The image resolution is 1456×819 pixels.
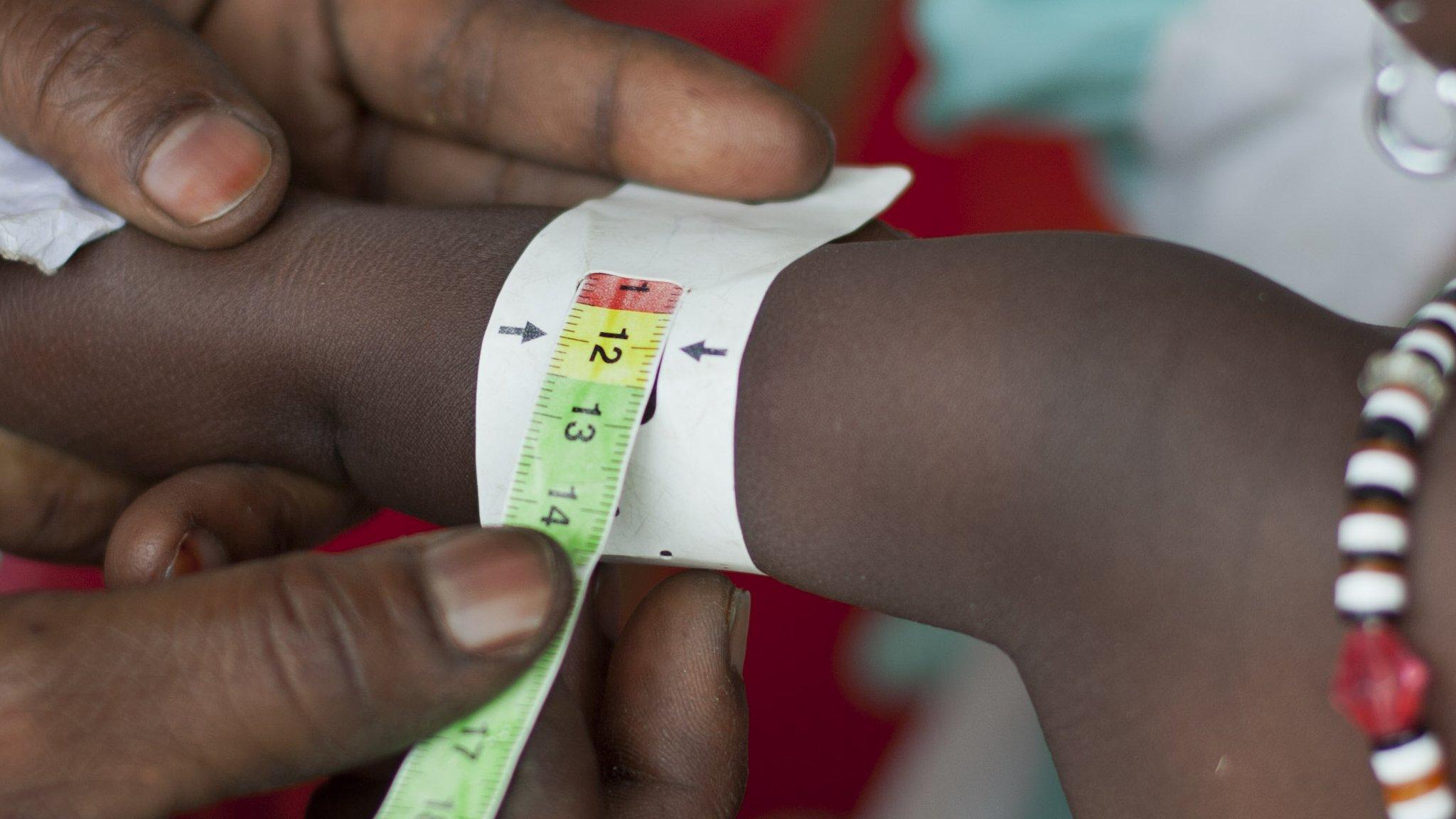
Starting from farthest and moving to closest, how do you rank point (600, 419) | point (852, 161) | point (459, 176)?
point (852, 161) < point (459, 176) < point (600, 419)

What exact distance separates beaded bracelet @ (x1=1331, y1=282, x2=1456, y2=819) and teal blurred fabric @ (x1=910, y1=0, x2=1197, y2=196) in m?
1.13

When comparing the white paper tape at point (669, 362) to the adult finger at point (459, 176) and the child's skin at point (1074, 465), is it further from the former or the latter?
the adult finger at point (459, 176)

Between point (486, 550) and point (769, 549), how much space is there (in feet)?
0.84

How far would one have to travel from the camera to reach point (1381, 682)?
74cm

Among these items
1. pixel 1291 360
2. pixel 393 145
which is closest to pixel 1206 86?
pixel 1291 360

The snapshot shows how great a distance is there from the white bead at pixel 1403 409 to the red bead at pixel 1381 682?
143mm

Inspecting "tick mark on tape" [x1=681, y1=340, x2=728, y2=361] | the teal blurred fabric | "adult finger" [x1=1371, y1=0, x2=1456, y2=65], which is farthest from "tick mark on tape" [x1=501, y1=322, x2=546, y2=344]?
the teal blurred fabric

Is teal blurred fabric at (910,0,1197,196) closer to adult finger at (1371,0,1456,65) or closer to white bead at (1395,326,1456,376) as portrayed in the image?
adult finger at (1371,0,1456,65)

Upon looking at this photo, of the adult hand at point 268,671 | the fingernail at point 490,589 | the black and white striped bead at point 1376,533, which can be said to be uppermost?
the black and white striped bead at point 1376,533

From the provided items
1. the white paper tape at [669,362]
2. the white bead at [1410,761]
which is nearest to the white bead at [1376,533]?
the white bead at [1410,761]

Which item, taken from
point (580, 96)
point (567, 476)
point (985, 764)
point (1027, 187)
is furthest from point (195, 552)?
point (1027, 187)

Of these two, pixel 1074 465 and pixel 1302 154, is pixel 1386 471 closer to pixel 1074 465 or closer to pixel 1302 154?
pixel 1074 465

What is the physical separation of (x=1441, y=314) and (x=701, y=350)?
1.89 ft

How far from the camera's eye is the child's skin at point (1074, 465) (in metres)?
0.83
